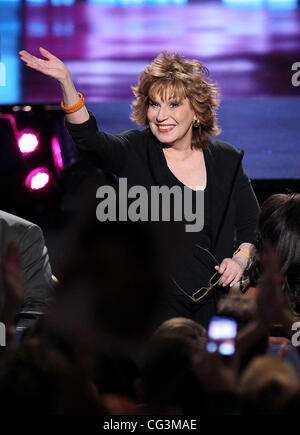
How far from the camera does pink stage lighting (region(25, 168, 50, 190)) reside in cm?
341

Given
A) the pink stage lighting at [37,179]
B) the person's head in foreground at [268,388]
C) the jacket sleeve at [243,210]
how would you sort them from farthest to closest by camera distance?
the pink stage lighting at [37,179]
the jacket sleeve at [243,210]
the person's head in foreground at [268,388]

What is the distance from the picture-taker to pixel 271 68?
3.80 meters

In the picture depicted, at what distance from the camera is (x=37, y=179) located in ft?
11.3

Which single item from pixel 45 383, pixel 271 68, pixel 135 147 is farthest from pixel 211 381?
pixel 271 68

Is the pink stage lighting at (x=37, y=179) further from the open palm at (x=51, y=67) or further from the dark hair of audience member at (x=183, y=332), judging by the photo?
the dark hair of audience member at (x=183, y=332)

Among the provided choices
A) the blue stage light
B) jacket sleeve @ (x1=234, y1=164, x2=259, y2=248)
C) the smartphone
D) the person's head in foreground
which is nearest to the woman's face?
jacket sleeve @ (x1=234, y1=164, x2=259, y2=248)

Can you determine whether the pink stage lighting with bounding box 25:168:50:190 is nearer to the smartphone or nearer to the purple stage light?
the purple stage light

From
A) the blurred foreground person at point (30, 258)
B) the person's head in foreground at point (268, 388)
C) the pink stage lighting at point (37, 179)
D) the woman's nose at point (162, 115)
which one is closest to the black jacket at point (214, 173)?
the woman's nose at point (162, 115)

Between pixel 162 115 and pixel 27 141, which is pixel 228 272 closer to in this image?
pixel 162 115

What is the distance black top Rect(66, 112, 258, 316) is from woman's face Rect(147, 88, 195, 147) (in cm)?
7

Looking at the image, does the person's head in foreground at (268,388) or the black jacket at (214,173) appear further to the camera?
the black jacket at (214,173)

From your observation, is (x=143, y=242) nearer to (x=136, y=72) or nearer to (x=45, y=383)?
(x=45, y=383)

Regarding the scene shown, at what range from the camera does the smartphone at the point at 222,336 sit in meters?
1.36
